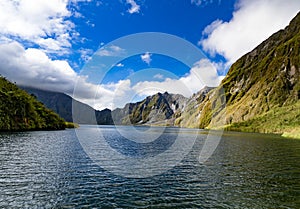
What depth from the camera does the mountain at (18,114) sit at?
142575mm

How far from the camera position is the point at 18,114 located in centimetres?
15638

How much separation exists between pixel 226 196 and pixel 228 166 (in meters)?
20.6

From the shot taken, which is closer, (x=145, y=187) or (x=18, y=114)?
(x=145, y=187)

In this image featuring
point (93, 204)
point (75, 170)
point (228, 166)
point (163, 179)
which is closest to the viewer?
point (93, 204)

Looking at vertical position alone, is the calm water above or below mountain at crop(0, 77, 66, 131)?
below

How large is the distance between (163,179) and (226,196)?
11.0m

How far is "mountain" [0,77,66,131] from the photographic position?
143m

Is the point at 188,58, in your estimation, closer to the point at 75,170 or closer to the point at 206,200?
the point at 206,200

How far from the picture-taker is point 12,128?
468 ft

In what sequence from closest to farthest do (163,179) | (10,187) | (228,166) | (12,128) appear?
(10,187), (163,179), (228,166), (12,128)

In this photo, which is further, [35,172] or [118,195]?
[35,172]

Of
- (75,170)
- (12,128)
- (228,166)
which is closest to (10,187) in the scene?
(75,170)

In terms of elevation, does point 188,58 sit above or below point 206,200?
above

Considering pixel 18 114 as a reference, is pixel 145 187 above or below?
below
